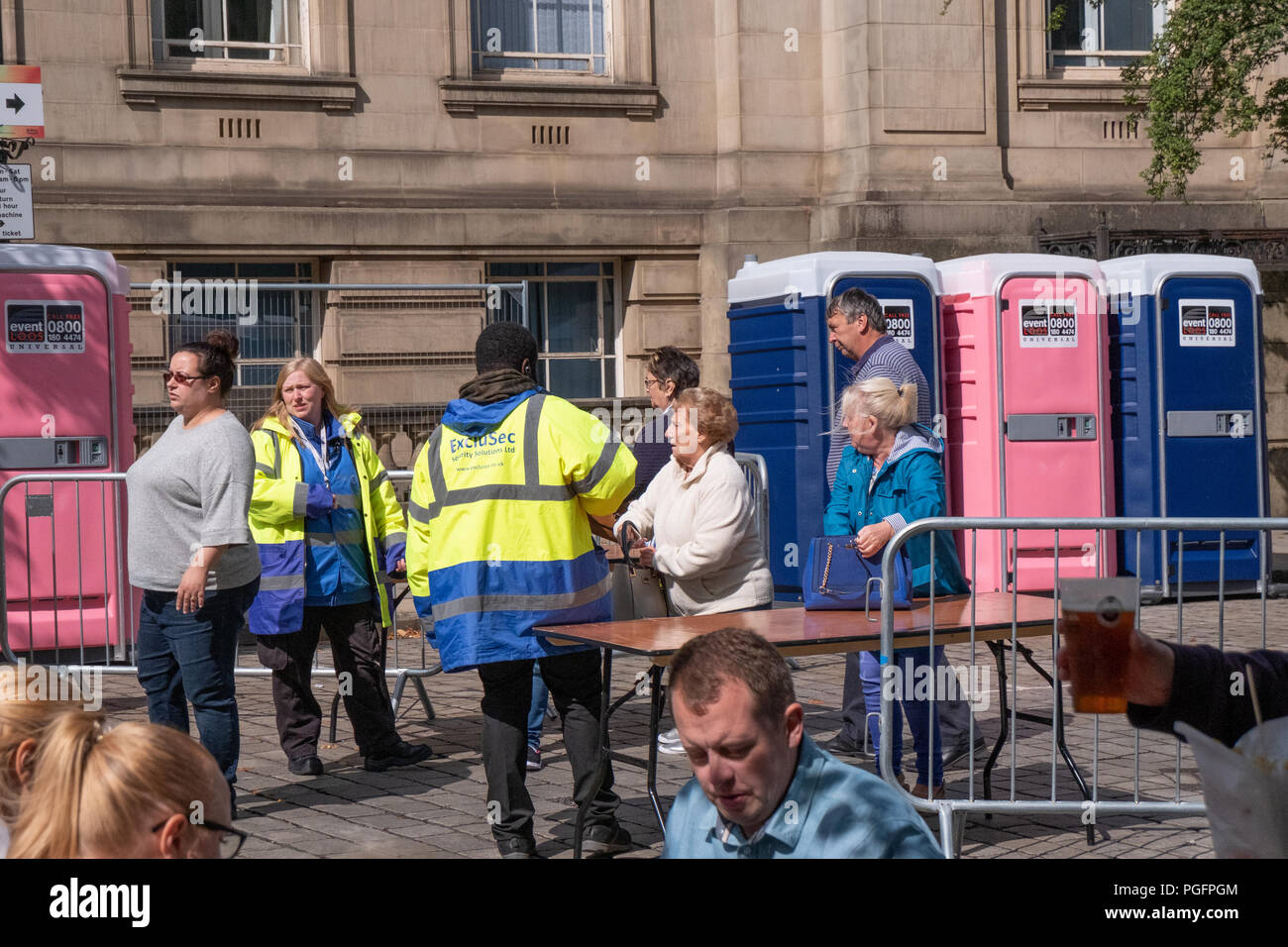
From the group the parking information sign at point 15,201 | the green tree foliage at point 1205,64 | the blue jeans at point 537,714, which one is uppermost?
the green tree foliage at point 1205,64

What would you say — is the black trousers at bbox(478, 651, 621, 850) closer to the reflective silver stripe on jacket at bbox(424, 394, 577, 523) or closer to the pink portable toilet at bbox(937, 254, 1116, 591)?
the reflective silver stripe on jacket at bbox(424, 394, 577, 523)

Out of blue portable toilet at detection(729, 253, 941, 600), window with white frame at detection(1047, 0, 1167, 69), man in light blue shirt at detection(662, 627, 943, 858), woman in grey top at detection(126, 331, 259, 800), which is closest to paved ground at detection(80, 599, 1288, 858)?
woman in grey top at detection(126, 331, 259, 800)

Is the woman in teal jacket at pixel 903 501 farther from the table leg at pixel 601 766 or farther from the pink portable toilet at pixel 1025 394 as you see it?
the pink portable toilet at pixel 1025 394

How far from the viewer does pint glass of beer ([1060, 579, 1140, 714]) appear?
7.49 ft

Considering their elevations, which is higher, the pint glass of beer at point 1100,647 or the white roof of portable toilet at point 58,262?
the white roof of portable toilet at point 58,262

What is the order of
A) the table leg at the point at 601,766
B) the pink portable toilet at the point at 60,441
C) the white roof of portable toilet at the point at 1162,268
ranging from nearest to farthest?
1. the table leg at the point at 601,766
2. the pink portable toilet at the point at 60,441
3. the white roof of portable toilet at the point at 1162,268

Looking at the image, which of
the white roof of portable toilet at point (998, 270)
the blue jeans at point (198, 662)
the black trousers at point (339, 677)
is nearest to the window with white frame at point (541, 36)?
the white roof of portable toilet at point (998, 270)

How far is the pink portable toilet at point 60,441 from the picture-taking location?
9641 mm

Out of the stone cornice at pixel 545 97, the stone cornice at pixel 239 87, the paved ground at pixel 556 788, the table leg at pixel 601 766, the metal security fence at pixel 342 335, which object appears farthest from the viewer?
the stone cornice at pixel 545 97

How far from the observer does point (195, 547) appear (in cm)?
588

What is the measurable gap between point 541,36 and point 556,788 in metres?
12.1

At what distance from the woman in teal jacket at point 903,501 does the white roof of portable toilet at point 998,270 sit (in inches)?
230

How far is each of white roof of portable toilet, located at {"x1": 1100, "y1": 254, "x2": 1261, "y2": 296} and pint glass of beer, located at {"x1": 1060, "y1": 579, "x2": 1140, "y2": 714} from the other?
10268 millimetres
